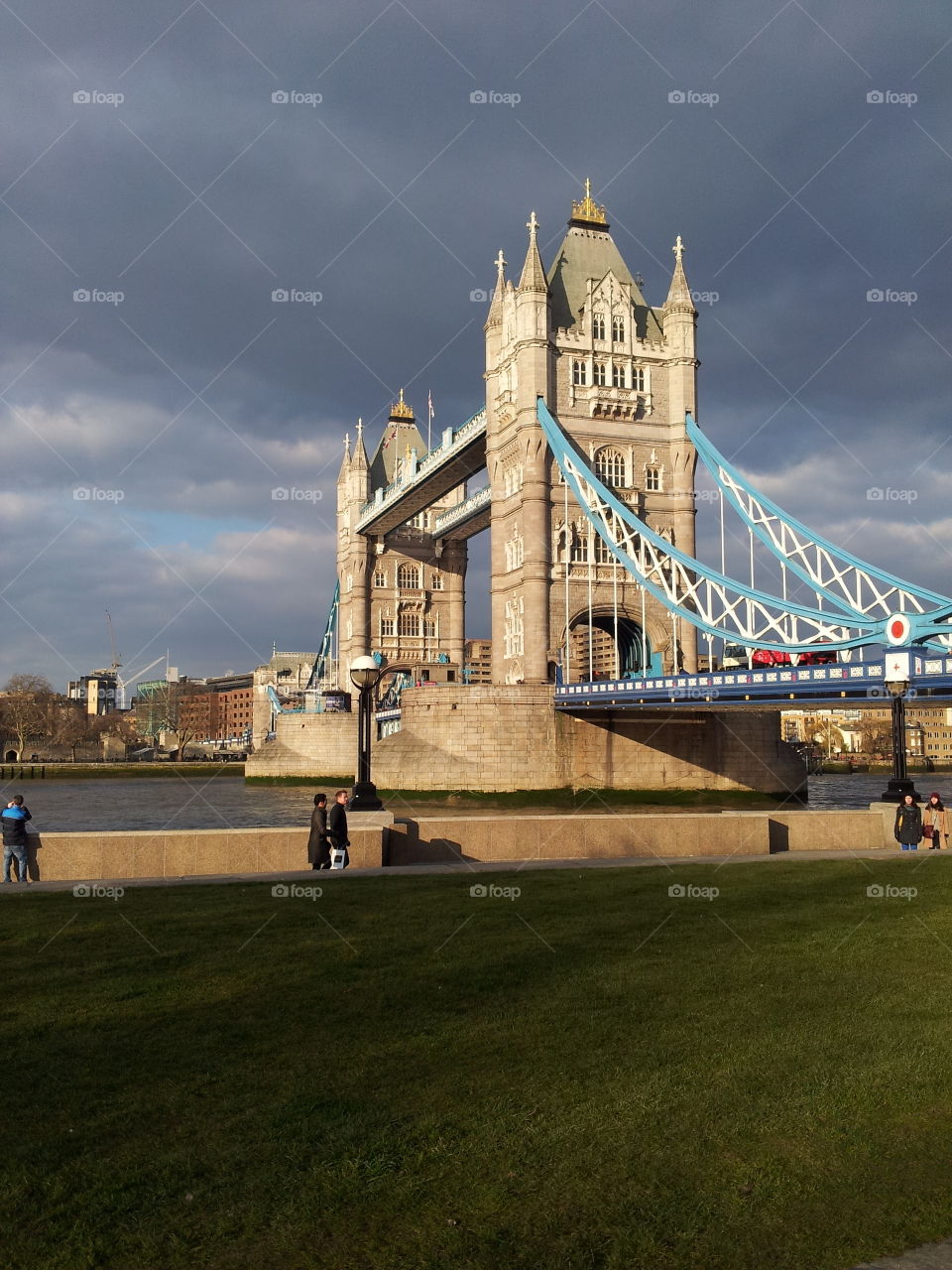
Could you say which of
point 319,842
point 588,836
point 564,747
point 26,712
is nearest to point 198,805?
point 564,747

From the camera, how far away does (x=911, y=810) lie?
57.4 feet

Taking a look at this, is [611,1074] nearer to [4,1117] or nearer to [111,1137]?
[111,1137]

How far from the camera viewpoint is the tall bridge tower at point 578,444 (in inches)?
1998

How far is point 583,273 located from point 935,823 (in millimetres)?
42190

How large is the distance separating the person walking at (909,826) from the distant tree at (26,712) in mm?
101669

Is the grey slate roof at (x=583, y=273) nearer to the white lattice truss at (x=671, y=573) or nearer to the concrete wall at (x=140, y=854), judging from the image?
the white lattice truss at (x=671, y=573)

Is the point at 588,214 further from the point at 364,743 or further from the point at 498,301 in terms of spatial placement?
the point at 364,743

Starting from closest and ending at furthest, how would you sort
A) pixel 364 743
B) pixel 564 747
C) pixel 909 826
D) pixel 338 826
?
pixel 338 826 < pixel 909 826 < pixel 364 743 < pixel 564 747

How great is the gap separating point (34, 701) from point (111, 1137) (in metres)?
123

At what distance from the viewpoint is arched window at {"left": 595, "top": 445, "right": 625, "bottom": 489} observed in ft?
171

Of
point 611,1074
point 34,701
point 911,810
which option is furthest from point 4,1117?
point 34,701

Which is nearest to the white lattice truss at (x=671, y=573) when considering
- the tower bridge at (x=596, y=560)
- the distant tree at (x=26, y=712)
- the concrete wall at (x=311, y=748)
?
the tower bridge at (x=596, y=560)

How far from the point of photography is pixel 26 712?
111 metres

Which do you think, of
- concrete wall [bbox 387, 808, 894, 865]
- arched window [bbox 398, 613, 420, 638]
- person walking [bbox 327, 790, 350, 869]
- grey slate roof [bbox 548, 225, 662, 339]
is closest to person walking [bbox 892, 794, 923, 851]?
concrete wall [bbox 387, 808, 894, 865]
